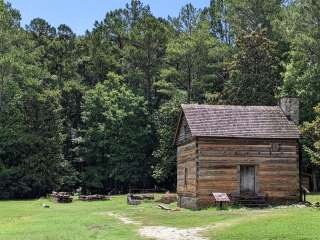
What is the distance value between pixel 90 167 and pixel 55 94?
9542 mm

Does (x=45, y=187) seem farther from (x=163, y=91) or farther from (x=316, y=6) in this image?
(x=316, y=6)

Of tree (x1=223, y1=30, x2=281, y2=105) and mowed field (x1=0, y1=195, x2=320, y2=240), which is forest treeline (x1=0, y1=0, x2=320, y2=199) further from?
mowed field (x1=0, y1=195, x2=320, y2=240)

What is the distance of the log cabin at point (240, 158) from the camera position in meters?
38.1

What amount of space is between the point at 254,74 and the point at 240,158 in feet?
82.5

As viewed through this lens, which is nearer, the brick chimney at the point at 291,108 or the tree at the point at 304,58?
the brick chimney at the point at 291,108

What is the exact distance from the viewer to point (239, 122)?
130 ft

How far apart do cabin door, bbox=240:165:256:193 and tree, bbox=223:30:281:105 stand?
23.3 meters

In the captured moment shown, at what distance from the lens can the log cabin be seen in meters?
38.1

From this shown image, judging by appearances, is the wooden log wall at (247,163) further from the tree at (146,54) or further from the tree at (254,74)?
the tree at (146,54)

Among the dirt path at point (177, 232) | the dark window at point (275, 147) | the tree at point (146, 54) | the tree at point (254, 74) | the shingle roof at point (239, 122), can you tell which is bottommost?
the dirt path at point (177, 232)

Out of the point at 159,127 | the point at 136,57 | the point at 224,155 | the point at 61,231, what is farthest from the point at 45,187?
the point at 61,231

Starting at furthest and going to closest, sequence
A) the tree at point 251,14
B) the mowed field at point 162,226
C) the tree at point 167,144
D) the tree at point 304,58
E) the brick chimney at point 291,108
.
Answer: the tree at point 251,14
the tree at point 167,144
the tree at point 304,58
the brick chimney at point 291,108
the mowed field at point 162,226

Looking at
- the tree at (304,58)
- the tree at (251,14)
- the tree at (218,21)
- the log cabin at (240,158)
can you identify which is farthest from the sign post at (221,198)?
the tree at (218,21)

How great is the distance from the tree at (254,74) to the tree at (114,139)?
12327 millimetres
